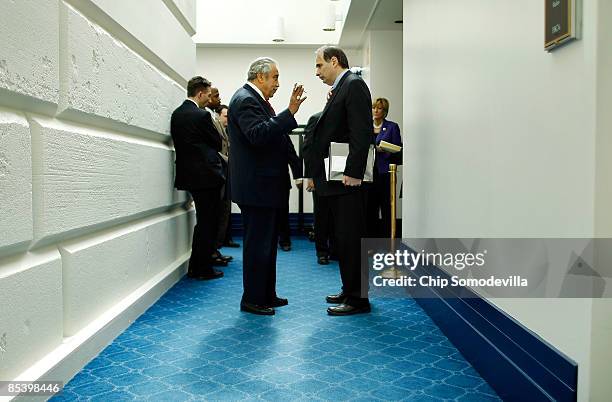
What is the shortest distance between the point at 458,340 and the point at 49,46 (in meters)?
2.37

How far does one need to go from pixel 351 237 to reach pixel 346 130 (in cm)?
71

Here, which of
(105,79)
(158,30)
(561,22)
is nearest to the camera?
(561,22)

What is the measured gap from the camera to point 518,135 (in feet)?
7.63

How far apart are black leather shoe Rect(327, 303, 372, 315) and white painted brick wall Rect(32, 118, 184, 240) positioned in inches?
55.1

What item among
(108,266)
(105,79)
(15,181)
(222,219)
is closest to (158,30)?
(105,79)

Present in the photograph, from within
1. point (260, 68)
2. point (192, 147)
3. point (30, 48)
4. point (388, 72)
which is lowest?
point (192, 147)

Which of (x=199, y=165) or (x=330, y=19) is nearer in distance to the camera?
(x=199, y=165)

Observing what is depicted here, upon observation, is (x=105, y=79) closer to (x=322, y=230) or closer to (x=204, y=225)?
(x=204, y=225)

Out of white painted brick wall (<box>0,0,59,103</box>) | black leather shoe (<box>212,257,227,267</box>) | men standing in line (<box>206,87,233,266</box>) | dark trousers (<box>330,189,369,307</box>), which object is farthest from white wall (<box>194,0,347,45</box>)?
white painted brick wall (<box>0,0,59,103</box>)

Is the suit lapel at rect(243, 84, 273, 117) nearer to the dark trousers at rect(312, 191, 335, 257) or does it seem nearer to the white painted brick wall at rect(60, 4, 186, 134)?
the white painted brick wall at rect(60, 4, 186, 134)

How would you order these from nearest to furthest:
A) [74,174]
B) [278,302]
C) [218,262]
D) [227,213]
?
[74,174] → [278,302] → [218,262] → [227,213]

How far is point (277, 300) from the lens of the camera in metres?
4.03

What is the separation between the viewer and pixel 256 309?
3.79 m

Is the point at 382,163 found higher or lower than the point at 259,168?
higher
